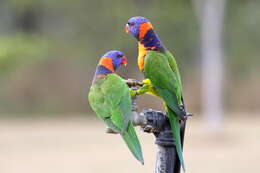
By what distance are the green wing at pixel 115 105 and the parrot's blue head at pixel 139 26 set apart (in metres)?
0.32

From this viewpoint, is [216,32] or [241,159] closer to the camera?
[241,159]

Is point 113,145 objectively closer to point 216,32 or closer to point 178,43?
point 216,32

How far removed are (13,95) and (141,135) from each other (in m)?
5.91

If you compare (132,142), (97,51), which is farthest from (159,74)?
(97,51)

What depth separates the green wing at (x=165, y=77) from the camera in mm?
2938

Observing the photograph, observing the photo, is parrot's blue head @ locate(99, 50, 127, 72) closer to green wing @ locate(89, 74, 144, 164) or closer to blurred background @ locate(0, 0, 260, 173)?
green wing @ locate(89, 74, 144, 164)

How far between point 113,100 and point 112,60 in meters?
0.28

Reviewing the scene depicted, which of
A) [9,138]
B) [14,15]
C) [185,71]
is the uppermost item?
[14,15]

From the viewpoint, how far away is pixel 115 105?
2.84 metres

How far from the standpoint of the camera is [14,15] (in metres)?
27.6

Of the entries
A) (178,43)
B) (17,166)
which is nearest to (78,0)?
(178,43)

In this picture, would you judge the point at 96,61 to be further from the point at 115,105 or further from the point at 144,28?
the point at 115,105

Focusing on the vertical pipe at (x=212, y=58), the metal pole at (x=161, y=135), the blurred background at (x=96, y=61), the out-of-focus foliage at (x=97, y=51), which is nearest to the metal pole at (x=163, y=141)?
the metal pole at (x=161, y=135)

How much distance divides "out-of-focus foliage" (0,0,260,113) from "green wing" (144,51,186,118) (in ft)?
60.6
